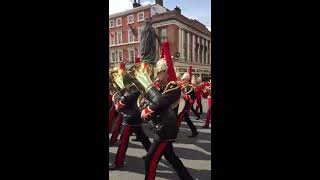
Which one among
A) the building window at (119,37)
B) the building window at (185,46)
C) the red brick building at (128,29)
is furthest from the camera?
the building window at (119,37)

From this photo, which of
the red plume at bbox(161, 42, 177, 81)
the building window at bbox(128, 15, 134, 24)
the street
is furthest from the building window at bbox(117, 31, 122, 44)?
the red plume at bbox(161, 42, 177, 81)

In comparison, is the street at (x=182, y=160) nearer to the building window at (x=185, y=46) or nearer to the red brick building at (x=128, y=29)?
the building window at (x=185, y=46)

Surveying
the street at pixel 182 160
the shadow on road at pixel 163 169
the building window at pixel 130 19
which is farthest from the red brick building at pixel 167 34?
the shadow on road at pixel 163 169

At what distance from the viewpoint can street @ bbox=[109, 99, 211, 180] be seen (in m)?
4.60

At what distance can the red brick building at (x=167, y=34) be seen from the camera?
24.5 metres

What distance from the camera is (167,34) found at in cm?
2497

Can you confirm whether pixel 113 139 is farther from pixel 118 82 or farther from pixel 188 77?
pixel 188 77

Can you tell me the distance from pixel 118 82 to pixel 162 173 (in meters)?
1.85

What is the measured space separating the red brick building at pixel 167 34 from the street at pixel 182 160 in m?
15.7

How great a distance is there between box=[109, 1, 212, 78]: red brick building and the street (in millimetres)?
15660

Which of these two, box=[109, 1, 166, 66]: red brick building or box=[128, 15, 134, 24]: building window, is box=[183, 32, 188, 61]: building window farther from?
box=[128, 15, 134, 24]: building window

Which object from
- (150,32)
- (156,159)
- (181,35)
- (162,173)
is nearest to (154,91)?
(156,159)

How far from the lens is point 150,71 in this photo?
4480 mm

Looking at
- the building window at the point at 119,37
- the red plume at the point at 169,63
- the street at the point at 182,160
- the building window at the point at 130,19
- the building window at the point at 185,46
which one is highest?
the building window at the point at 130,19
